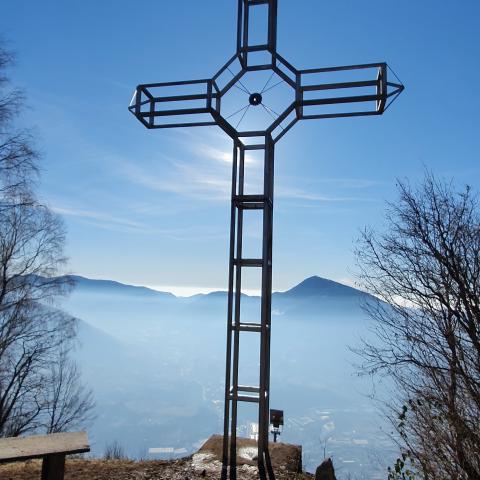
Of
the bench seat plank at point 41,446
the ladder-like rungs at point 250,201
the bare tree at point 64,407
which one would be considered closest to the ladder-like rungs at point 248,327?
the ladder-like rungs at point 250,201

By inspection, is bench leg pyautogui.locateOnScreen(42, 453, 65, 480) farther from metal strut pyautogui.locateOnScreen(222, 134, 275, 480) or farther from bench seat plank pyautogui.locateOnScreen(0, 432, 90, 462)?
metal strut pyautogui.locateOnScreen(222, 134, 275, 480)

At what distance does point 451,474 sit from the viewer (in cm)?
420

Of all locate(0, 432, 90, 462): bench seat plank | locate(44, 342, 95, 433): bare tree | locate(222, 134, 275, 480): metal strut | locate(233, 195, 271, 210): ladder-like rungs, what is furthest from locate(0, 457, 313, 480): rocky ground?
locate(44, 342, 95, 433): bare tree

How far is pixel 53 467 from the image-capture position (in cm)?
427

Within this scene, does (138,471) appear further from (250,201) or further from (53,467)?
(250,201)

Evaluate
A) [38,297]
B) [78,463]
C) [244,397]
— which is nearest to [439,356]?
[244,397]

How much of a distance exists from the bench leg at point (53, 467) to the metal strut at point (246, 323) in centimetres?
246

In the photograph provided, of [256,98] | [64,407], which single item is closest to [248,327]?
[256,98]

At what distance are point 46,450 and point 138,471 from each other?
7.03 ft

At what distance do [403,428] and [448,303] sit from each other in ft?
6.29

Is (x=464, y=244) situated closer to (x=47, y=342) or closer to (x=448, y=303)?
(x=448, y=303)

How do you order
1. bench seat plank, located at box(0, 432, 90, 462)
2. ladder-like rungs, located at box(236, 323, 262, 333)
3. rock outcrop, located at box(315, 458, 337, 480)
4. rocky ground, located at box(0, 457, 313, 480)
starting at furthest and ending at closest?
1. ladder-like rungs, located at box(236, 323, 262, 333)
2. rocky ground, located at box(0, 457, 313, 480)
3. rock outcrop, located at box(315, 458, 337, 480)
4. bench seat plank, located at box(0, 432, 90, 462)

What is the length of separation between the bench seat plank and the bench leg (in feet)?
0.35

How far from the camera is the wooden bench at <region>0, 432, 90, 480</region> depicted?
13.3ft
